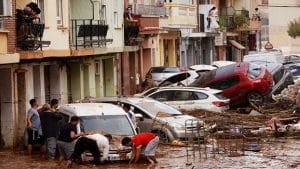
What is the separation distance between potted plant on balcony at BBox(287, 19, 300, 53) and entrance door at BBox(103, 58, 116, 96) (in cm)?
4104

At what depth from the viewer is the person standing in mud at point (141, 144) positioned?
2161cm

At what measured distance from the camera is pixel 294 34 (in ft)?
263

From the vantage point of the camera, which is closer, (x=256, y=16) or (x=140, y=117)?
(x=140, y=117)

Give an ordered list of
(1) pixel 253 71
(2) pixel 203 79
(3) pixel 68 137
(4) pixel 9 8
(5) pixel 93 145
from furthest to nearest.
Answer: (2) pixel 203 79
(1) pixel 253 71
(4) pixel 9 8
(3) pixel 68 137
(5) pixel 93 145

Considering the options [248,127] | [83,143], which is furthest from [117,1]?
[83,143]

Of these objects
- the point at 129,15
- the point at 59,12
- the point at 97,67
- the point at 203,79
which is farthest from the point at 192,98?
the point at 129,15

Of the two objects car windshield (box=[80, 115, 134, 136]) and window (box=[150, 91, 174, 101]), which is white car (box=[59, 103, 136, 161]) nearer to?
car windshield (box=[80, 115, 134, 136])

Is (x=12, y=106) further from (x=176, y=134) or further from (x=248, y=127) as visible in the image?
(x=248, y=127)

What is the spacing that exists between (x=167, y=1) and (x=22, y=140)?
22936 mm

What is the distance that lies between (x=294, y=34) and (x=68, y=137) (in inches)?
2372

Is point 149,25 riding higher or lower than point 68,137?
higher

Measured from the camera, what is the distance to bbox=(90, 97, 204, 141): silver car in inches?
1028

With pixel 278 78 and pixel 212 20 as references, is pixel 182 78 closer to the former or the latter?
pixel 278 78

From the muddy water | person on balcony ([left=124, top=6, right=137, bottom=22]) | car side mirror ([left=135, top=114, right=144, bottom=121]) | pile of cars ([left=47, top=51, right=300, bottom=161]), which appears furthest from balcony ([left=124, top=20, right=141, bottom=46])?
the muddy water
